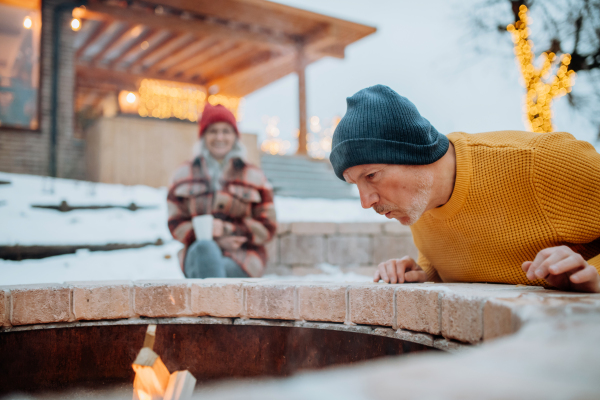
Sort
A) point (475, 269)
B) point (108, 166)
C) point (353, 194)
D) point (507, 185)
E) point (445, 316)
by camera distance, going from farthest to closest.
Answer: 1. point (353, 194)
2. point (108, 166)
3. point (475, 269)
4. point (507, 185)
5. point (445, 316)

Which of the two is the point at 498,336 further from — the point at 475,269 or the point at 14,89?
the point at 14,89

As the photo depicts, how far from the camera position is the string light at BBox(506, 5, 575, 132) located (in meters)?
7.05

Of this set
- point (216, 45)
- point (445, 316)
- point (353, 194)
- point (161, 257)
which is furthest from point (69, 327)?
point (216, 45)

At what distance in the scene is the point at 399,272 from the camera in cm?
153

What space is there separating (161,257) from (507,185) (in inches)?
155

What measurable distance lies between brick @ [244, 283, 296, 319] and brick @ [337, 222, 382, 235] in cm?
382

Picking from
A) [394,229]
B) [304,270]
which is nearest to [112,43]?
[304,270]

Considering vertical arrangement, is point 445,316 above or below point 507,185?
below

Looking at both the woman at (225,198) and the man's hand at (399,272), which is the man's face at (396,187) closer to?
the man's hand at (399,272)

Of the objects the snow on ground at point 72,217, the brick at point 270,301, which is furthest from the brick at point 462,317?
the snow on ground at point 72,217

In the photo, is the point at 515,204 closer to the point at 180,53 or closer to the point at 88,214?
the point at 88,214

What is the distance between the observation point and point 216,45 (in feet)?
32.3

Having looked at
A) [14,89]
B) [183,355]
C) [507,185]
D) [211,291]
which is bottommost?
[183,355]

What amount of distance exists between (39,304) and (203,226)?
1.58 m
